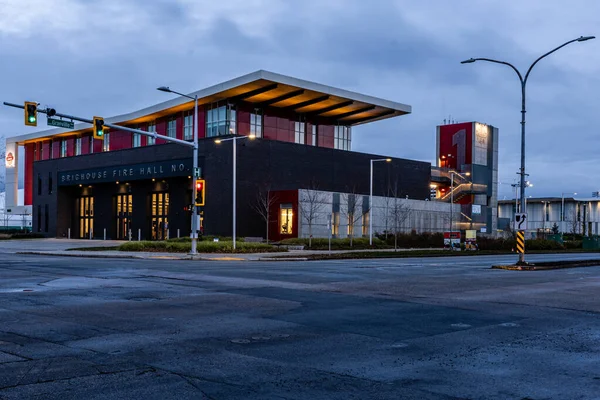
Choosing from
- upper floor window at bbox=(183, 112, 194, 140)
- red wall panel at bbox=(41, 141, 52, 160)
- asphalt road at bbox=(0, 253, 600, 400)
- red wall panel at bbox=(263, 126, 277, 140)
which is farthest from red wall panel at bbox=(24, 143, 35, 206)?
asphalt road at bbox=(0, 253, 600, 400)

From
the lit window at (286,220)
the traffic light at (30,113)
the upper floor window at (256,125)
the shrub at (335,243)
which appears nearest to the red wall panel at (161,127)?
the upper floor window at (256,125)

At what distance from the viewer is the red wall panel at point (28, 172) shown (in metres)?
92.6

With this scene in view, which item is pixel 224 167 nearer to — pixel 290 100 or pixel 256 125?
pixel 256 125

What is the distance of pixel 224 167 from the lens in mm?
57031

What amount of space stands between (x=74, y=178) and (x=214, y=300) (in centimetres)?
6305

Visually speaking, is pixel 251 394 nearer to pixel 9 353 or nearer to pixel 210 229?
pixel 9 353

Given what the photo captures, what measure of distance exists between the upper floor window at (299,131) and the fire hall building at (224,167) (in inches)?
4.1

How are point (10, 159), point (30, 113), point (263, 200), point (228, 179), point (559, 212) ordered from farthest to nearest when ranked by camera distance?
point (559, 212), point (10, 159), point (263, 200), point (228, 179), point (30, 113)

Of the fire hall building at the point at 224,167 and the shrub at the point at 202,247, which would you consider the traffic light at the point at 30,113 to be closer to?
the shrub at the point at 202,247

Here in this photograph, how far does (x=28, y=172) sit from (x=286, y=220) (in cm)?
5310

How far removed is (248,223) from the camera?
57.9m

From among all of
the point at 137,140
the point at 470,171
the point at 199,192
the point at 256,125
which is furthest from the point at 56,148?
the point at 199,192

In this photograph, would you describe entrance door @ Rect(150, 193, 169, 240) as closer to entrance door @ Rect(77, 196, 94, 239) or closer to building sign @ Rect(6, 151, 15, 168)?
entrance door @ Rect(77, 196, 94, 239)

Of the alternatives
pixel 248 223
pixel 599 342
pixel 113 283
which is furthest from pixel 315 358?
pixel 248 223
